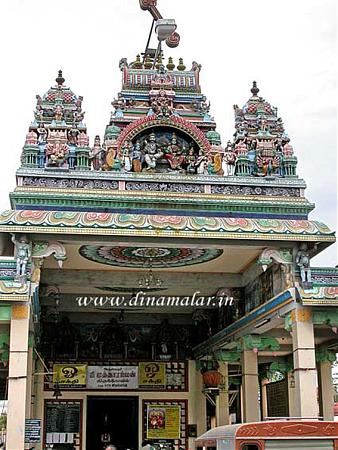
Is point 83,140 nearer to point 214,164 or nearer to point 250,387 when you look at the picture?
point 214,164

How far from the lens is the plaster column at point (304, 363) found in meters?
12.8

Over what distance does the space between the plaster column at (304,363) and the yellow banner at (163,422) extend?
307 inches

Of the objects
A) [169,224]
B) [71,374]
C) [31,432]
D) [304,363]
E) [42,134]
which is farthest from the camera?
[71,374]

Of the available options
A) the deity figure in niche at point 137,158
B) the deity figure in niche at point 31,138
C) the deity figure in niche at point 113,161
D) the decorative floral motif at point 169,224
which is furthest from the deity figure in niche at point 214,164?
the deity figure in niche at point 31,138

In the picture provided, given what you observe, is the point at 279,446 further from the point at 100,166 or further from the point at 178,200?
the point at 100,166

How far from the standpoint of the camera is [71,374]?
20062 millimetres

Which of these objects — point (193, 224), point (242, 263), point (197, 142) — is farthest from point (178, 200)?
point (242, 263)

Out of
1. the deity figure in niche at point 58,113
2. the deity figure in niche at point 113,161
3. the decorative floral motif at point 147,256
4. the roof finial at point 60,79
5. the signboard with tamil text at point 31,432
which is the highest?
the roof finial at point 60,79

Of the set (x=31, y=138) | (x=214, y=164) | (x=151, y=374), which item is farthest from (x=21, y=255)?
(x=151, y=374)

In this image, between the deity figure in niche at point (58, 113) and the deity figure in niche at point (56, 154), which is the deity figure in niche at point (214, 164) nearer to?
the deity figure in niche at point (56, 154)

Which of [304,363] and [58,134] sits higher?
[58,134]

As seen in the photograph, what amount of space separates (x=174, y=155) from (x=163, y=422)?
912 centimetres

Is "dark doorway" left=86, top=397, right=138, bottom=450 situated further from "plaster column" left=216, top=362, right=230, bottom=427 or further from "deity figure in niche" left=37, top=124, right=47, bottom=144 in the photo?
"deity figure in niche" left=37, top=124, right=47, bottom=144

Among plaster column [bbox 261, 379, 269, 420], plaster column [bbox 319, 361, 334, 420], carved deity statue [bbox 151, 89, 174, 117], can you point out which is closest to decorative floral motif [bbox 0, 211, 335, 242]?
carved deity statue [bbox 151, 89, 174, 117]
